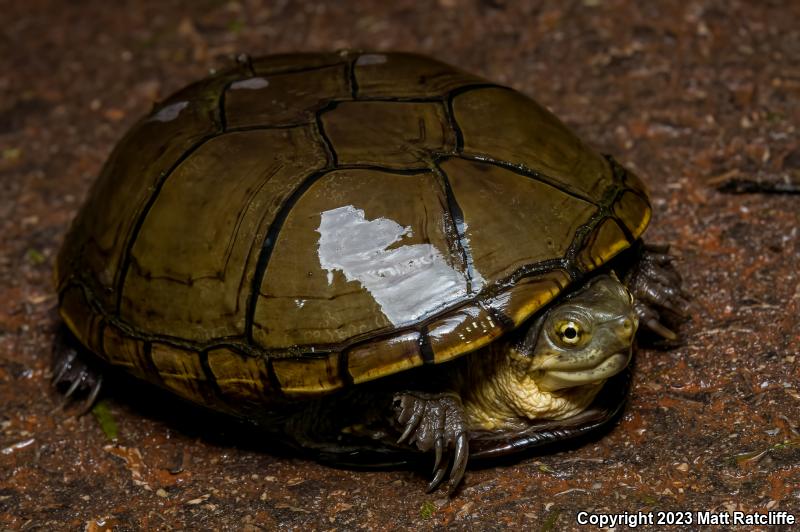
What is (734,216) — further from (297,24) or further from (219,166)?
(297,24)

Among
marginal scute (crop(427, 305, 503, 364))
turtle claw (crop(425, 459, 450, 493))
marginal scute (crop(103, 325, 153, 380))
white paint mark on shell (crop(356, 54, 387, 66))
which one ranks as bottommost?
turtle claw (crop(425, 459, 450, 493))

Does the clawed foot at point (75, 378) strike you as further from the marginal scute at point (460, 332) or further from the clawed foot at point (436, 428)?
the marginal scute at point (460, 332)

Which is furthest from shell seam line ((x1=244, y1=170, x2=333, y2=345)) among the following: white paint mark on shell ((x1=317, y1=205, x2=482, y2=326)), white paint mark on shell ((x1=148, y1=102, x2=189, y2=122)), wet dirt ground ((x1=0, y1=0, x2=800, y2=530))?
white paint mark on shell ((x1=148, y1=102, x2=189, y2=122))

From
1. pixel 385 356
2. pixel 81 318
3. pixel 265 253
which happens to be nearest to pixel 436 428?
pixel 385 356

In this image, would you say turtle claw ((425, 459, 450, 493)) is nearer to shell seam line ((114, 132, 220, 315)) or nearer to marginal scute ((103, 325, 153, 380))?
marginal scute ((103, 325, 153, 380))

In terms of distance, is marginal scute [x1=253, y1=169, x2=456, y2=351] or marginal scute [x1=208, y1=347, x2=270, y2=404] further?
marginal scute [x1=208, y1=347, x2=270, y2=404]

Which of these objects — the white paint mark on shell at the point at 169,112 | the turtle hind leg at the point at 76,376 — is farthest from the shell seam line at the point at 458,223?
the turtle hind leg at the point at 76,376

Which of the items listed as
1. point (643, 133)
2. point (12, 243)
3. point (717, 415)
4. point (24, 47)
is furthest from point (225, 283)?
point (24, 47)
